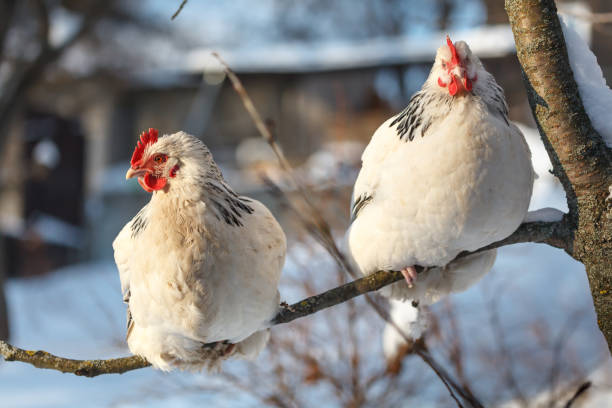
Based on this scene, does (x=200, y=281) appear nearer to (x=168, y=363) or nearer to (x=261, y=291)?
(x=261, y=291)

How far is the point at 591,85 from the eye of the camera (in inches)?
55.8

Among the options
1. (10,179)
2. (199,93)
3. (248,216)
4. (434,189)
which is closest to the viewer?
(434,189)

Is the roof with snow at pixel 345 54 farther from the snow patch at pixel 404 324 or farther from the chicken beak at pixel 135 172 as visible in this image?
the chicken beak at pixel 135 172

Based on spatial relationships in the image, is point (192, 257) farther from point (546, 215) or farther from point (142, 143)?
point (546, 215)

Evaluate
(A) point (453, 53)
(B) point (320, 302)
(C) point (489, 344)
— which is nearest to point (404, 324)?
(B) point (320, 302)

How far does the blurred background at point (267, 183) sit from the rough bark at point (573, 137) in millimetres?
190

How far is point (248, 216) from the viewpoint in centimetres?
164

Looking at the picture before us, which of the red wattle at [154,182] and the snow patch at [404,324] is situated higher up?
the red wattle at [154,182]

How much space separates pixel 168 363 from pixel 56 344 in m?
6.06

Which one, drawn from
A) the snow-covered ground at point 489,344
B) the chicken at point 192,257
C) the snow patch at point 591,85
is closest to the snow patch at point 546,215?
the snow patch at point 591,85

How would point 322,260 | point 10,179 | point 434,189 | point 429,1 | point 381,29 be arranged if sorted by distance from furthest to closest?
1. point 381,29
2. point 429,1
3. point 10,179
4. point 322,260
5. point 434,189

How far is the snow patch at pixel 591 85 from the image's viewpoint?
141 centimetres

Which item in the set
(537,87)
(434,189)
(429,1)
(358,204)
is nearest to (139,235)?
(358,204)

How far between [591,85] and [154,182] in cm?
116
